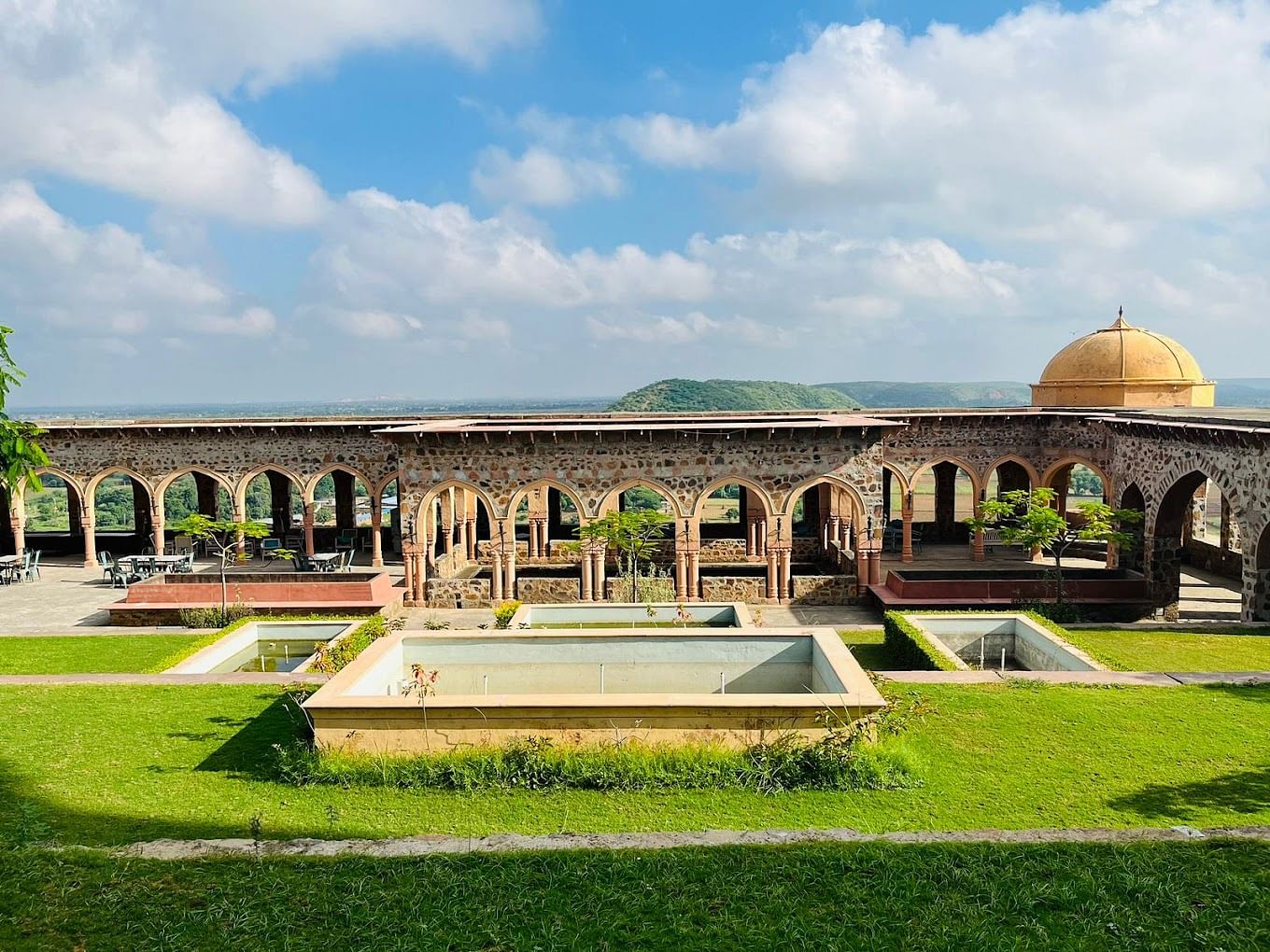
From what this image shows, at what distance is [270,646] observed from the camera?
13.3 m

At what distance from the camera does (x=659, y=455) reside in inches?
651

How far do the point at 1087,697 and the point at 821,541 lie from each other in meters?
12.3

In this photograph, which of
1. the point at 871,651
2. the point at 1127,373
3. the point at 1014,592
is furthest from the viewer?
the point at 1127,373

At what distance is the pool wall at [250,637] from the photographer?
11508 millimetres

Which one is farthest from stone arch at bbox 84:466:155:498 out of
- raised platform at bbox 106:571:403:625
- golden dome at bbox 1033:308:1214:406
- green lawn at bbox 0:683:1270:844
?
golden dome at bbox 1033:308:1214:406

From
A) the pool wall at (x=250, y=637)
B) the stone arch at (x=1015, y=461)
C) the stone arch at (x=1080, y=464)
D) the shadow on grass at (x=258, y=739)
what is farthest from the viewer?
the stone arch at (x=1015, y=461)

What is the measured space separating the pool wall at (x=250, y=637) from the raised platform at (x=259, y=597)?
1611 mm

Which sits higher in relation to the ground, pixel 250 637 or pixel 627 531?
pixel 627 531

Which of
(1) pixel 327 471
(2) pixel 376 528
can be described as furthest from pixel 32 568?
(2) pixel 376 528

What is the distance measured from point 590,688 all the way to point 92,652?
24.8 ft

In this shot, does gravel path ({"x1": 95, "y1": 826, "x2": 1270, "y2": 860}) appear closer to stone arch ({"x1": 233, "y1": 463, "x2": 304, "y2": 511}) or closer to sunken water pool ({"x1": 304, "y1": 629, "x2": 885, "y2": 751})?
sunken water pool ({"x1": 304, "y1": 629, "x2": 885, "y2": 751})

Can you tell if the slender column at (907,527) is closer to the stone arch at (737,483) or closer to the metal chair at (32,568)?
the stone arch at (737,483)

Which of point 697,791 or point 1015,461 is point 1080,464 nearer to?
point 1015,461

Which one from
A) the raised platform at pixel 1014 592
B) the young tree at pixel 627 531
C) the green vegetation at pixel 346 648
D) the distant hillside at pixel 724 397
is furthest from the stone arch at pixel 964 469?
the distant hillside at pixel 724 397
